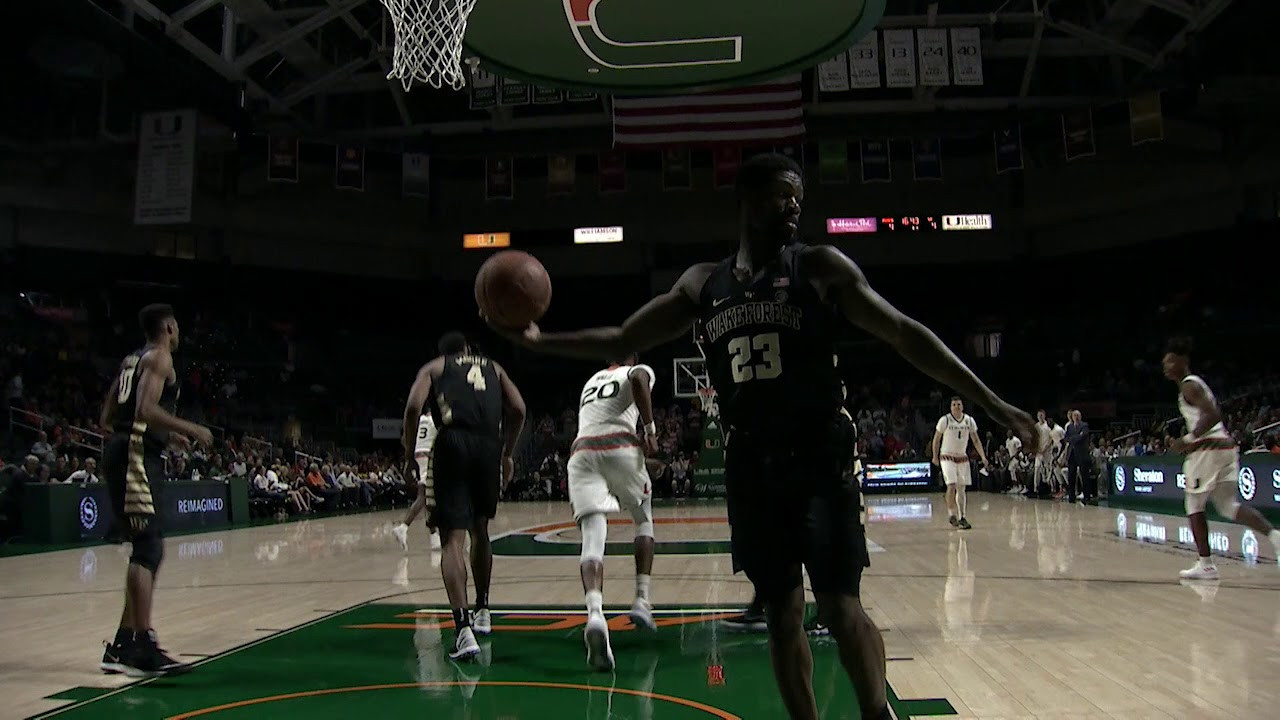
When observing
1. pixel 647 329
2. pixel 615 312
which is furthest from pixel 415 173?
pixel 647 329

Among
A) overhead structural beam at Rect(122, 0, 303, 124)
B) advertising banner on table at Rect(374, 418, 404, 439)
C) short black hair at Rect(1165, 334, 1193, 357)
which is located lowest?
short black hair at Rect(1165, 334, 1193, 357)

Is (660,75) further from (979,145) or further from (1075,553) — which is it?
(979,145)

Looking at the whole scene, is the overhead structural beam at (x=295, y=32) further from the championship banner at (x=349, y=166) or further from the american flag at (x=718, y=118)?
the american flag at (x=718, y=118)

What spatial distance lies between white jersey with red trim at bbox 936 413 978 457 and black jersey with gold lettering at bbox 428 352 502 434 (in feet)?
30.3

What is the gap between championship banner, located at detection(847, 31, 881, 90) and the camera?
21.5 m

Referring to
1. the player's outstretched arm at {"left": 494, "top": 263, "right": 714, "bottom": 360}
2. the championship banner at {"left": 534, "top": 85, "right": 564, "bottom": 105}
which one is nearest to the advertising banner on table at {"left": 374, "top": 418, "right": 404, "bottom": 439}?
the championship banner at {"left": 534, "top": 85, "right": 564, "bottom": 105}

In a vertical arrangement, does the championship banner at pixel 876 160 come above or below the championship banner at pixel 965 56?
below

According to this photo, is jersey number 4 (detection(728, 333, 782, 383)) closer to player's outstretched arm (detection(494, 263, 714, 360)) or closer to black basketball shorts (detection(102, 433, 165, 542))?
player's outstretched arm (detection(494, 263, 714, 360))

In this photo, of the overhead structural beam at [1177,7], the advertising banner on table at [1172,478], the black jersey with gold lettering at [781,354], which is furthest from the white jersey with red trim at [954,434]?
the overhead structural beam at [1177,7]

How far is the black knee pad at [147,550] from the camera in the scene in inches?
204

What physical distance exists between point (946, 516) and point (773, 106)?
8.31 meters

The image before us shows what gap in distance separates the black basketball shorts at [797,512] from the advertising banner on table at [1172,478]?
934 cm

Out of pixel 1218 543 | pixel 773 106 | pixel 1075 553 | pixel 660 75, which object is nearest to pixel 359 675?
pixel 660 75

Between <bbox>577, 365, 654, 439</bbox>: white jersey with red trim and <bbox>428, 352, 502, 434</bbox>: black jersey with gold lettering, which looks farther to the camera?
<bbox>577, 365, 654, 439</bbox>: white jersey with red trim
